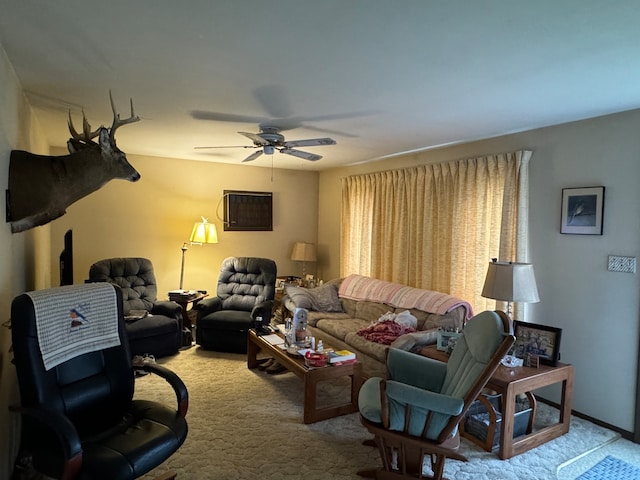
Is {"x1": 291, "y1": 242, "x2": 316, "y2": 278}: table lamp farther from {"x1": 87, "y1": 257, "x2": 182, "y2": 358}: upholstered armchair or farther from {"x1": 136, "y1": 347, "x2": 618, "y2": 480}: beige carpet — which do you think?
{"x1": 136, "y1": 347, "x2": 618, "y2": 480}: beige carpet

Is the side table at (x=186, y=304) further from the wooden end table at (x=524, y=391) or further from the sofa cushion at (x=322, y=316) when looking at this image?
the wooden end table at (x=524, y=391)

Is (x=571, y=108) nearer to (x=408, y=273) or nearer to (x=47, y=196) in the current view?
(x=408, y=273)

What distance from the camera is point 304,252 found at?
19.7 feet

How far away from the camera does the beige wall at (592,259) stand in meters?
2.84

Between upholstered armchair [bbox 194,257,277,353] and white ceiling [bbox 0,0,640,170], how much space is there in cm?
207

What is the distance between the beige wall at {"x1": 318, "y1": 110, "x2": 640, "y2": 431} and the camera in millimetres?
2836

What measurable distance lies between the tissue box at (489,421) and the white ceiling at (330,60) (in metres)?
2.15

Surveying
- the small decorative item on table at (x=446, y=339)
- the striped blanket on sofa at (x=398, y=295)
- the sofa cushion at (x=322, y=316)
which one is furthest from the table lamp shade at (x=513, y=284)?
the sofa cushion at (x=322, y=316)

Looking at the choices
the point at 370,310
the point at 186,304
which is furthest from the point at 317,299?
the point at 186,304

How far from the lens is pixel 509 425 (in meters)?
2.49

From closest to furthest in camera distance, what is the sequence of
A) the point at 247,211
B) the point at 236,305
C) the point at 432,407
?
the point at 432,407 → the point at 236,305 → the point at 247,211

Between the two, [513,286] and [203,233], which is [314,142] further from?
[203,233]

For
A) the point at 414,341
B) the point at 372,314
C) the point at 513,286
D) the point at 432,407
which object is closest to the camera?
the point at 432,407

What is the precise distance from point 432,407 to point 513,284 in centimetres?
128
